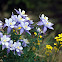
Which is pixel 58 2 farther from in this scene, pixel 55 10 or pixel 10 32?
pixel 10 32

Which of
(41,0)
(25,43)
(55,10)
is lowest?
(25,43)

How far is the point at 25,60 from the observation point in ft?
5.77

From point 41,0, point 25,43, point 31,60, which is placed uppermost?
point 41,0

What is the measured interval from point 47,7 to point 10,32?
314 cm

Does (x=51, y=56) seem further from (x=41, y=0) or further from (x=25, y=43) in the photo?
(x=41, y=0)

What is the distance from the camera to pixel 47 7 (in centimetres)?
454

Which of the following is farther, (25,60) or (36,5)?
(36,5)

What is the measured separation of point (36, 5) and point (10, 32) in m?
3.02

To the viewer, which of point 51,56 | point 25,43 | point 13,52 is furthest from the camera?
point 51,56

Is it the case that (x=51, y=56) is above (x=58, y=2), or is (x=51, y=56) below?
below

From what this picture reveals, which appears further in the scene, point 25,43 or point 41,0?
point 41,0

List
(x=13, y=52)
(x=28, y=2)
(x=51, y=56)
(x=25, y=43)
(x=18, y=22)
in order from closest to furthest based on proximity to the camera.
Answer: (x=18, y=22)
(x=13, y=52)
(x=25, y=43)
(x=51, y=56)
(x=28, y=2)

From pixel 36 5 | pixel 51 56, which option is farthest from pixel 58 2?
pixel 51 56

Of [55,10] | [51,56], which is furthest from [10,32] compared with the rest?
[55,10]
